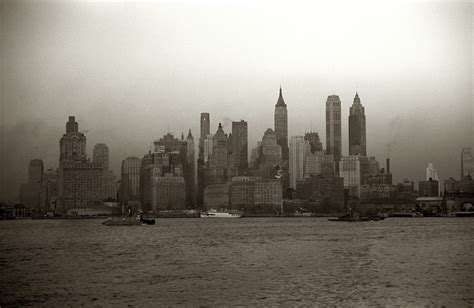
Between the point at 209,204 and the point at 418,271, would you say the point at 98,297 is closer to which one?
the point at 418,271

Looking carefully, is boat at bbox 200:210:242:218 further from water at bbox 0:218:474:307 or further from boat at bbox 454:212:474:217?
water at bbox 0:218:474:307

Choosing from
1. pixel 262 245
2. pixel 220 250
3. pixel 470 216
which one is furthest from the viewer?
pixel 470 216

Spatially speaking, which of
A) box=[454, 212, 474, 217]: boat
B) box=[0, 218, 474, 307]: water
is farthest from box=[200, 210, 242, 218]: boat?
box=[0, 218, 474, 307]: water

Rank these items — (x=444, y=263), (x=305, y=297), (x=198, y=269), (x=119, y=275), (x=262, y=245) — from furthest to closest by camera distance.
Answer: (x=262, y=245), (x=444, y=263), (x=198, y=269), (x=119, y=275), (x=305, y=297)

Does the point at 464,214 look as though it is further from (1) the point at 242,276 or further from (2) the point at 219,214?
(1) the point at 242,276

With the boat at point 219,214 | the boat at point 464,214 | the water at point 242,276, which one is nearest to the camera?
the water at point 242,276

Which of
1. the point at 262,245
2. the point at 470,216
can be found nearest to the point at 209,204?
the point at 470,216

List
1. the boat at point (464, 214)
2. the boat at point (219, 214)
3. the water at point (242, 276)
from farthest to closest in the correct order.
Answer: the boat at point (219, 214) < the boat at point (464, 214) < the water at point (242, 276)

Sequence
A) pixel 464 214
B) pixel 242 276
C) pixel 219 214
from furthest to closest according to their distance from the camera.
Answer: pixel 219 214, pixel 464 214, pixel 242 276

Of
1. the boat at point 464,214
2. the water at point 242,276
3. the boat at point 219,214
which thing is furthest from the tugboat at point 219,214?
the water at point 242,276

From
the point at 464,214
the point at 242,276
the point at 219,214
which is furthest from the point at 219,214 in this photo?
the point at 242,276

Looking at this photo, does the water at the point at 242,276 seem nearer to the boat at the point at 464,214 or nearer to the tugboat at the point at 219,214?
the boat at the point at 464,214
